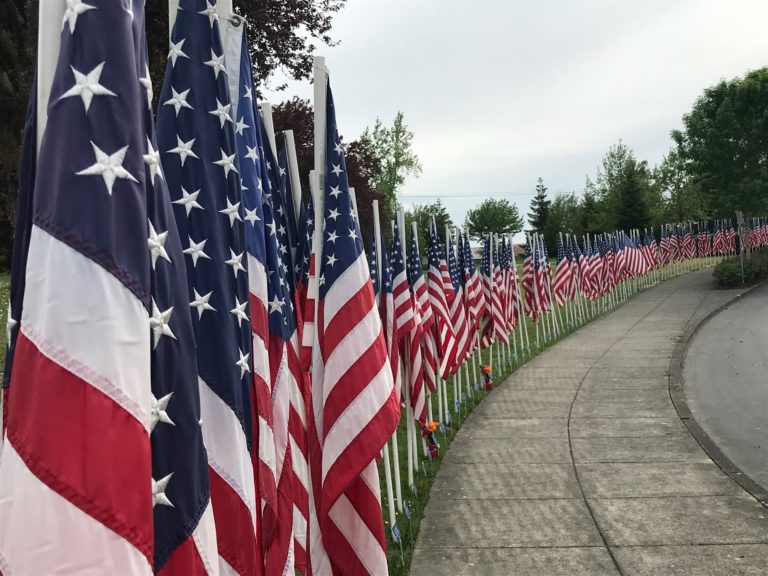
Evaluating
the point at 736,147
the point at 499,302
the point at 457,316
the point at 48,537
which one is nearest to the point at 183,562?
the point at 48,537

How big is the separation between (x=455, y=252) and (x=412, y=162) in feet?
140

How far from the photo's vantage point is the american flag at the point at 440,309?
999 centimetres

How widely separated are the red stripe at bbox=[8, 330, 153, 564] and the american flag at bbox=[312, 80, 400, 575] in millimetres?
2444

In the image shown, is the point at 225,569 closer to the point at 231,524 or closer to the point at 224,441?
the point at 231,524

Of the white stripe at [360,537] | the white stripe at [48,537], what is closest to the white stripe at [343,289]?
the white stripe at [360,537]

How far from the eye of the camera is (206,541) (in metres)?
2.40

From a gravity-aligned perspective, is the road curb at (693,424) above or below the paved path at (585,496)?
below

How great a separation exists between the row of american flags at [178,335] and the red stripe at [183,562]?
1 centimetres

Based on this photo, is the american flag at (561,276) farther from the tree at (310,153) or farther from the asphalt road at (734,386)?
the tree at (310,153)

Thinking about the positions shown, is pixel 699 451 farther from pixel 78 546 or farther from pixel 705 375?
pixel 78 546

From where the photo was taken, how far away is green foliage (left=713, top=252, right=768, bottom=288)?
1313 inches

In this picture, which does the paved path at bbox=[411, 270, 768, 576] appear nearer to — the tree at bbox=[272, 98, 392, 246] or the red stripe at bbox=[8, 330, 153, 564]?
the red stripe at bbox=[8, 330, 153, 564]

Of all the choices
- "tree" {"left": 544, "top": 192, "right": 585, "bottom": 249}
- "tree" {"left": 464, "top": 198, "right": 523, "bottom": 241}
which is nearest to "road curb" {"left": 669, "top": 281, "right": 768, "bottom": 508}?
"tree" {"left": 544, "top": 192, "right": 585, "bottom": 249}

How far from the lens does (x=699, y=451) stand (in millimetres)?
9625
